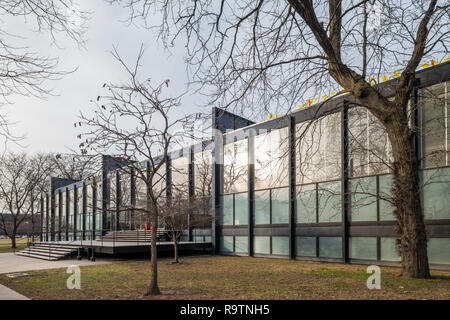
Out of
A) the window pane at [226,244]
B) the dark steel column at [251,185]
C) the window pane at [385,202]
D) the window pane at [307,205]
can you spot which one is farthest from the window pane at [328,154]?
the window pane at [226,244]

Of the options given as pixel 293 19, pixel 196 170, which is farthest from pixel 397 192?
pixel 196 170

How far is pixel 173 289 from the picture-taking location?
9.28 meters

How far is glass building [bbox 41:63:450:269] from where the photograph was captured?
1254cm

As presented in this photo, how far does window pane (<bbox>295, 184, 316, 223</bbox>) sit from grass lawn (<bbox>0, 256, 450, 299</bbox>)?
178 inches

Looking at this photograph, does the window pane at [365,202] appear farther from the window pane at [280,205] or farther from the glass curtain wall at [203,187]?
the glass curtain wall at [203,187]

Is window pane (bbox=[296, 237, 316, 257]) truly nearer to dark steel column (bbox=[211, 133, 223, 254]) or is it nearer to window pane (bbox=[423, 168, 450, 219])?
window pane (bbox=[423, 168, 450, 219])

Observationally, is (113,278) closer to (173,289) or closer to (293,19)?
(173,289)

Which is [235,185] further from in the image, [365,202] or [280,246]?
[365,202]

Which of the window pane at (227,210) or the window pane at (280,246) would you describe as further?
the window pane at (227,210)

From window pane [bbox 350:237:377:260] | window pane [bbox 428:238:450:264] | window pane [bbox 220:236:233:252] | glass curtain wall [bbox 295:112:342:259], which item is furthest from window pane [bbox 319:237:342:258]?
window pane [bbox 220:236:233:252]

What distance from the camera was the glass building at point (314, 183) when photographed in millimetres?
12539

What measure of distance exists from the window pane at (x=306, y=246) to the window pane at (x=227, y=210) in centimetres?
513
